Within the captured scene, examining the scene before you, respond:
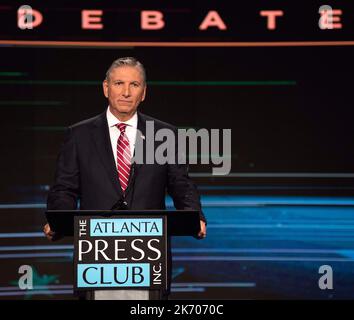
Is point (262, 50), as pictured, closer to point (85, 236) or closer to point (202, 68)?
point (202, 68)

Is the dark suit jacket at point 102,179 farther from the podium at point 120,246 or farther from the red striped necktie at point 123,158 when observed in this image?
the podium at point 120,246

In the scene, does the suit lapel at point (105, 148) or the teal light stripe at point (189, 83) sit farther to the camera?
the teal light stripe at point (189, 83)

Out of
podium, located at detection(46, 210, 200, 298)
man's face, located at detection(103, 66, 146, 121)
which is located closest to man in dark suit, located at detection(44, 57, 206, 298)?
man's face, located at detection(103, 66, 146, 121)

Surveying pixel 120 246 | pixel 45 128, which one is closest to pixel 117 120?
pixel 120 246

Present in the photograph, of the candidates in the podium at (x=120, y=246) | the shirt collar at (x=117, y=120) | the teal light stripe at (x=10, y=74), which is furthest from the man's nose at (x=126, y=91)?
the teal light stripe at (x=10, y=74)

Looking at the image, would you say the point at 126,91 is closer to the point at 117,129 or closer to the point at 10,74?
the point at 117,129

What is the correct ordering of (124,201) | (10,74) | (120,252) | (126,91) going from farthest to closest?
(10,74) < (126,91) < (124,201) < (120,252)

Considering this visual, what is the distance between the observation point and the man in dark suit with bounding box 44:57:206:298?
12.1 feet

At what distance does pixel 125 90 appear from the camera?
3.83m

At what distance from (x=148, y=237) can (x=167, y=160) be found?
776 mm

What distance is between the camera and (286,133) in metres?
5.32

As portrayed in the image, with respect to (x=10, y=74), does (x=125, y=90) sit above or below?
below

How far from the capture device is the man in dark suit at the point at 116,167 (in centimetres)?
369

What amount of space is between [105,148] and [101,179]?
161 mm
